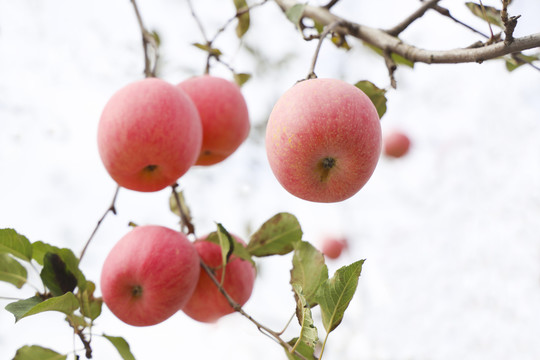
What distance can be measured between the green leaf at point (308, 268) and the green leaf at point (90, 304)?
1.26 feet

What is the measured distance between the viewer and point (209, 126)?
1.05 meters

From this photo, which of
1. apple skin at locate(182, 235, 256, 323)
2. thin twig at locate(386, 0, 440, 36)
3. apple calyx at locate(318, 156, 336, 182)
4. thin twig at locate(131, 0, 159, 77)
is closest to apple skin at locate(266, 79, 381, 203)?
apple calyx at locate(318, 156, 336, 182)

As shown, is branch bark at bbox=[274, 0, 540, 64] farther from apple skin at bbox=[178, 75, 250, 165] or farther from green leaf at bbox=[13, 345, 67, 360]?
green leaf at bbox=[13, 345, 67, 360]

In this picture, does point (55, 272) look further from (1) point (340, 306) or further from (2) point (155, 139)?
(1) point (340, 306)

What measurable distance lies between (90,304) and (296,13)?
0.71 m

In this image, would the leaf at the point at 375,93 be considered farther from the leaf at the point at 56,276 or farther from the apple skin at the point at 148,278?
the leaf at the point at 56,276

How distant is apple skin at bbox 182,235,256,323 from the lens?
954 mm

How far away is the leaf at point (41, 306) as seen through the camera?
2.10 ft

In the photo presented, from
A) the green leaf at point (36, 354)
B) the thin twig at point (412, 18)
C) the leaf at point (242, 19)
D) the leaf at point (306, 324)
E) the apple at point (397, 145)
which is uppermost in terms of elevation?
the leaf at point (242, 19)

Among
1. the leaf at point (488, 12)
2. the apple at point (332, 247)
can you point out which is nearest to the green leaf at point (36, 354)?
the leaf at point (488, 12)

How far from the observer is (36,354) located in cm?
79

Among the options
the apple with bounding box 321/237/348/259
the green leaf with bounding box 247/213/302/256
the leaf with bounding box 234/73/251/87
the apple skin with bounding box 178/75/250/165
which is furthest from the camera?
the apple with bounding box 321/237/348/259

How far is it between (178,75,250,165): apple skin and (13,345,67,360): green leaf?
0.54m

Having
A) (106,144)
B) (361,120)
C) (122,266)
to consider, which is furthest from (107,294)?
(361,120)
